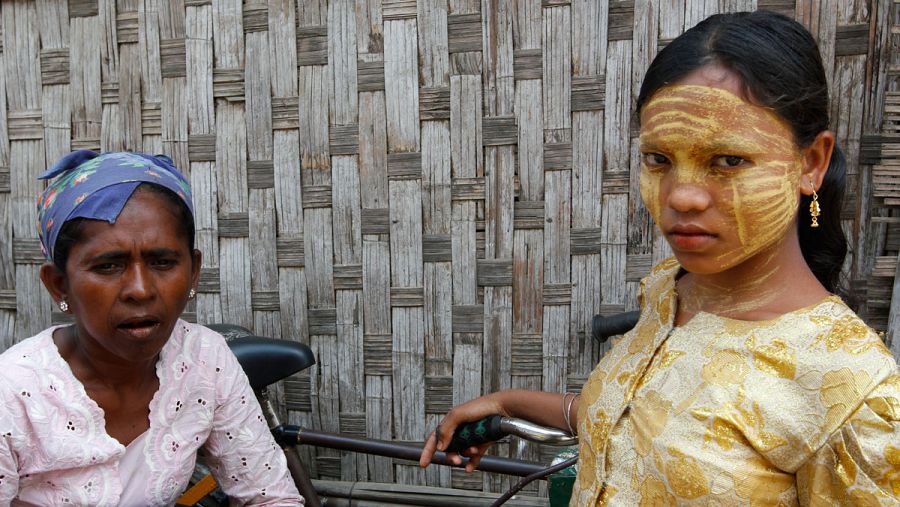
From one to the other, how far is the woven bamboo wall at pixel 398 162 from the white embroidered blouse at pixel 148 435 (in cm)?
77

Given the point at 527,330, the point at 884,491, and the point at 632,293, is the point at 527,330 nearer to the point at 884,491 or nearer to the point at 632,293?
the point at 632,293

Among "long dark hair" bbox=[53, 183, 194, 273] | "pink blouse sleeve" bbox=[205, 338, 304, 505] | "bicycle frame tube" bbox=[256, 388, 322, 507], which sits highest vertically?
"long dark hair" bbox=[53, 183, 194, 273]

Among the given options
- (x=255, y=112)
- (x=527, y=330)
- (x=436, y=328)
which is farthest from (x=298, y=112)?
(x=527, y=330)

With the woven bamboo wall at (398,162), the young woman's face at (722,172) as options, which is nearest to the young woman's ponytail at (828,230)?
the young woman's face at (722,172)

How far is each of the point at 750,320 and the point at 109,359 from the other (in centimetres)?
136

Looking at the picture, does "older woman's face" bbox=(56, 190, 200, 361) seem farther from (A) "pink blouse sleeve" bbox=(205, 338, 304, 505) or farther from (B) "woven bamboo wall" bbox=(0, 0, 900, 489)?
(B) "woven bamboo wall" bbox=(0, 0, 900, 489)

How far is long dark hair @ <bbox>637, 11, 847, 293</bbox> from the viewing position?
41.7 inches

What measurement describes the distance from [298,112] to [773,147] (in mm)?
1789

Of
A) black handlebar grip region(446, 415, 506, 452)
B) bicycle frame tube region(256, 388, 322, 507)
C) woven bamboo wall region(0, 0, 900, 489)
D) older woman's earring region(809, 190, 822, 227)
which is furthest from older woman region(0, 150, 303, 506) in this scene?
older woman's earring region(809, 190, 822, 227)

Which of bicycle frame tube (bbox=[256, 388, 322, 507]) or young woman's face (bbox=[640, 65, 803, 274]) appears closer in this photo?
young woman's face (bbox=[640, 65, 803, 274])

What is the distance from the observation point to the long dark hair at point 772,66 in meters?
1.06

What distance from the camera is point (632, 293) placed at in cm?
238

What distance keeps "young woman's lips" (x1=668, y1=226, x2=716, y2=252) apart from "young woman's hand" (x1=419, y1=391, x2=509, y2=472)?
0.72m

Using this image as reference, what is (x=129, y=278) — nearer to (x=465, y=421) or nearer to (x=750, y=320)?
(x=465, y=421)
